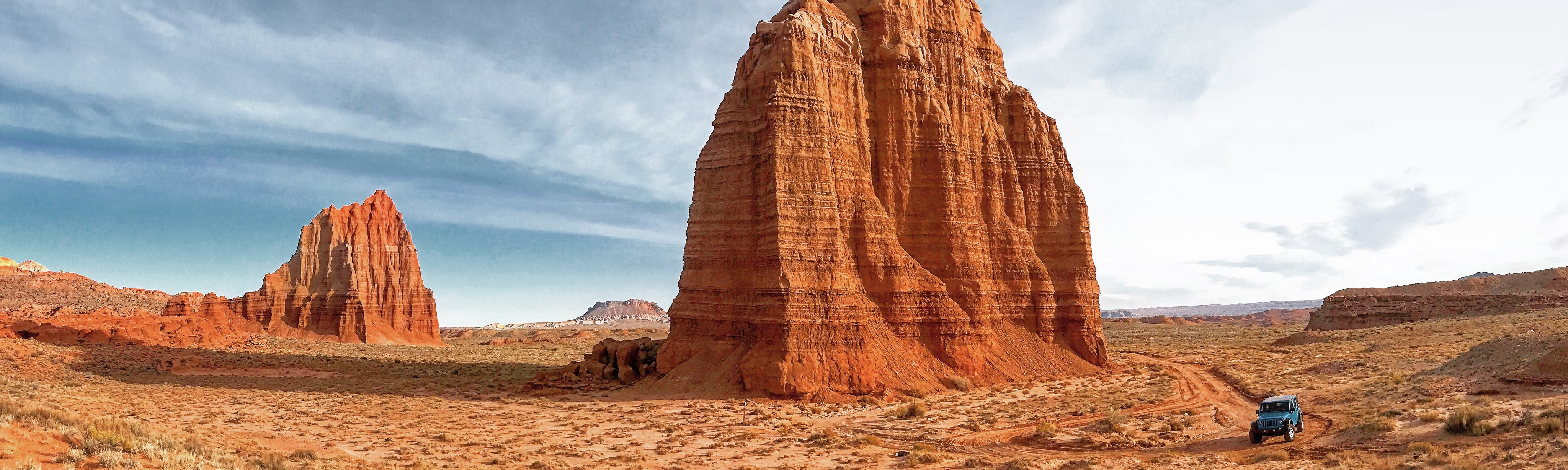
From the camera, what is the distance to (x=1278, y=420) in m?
21.5

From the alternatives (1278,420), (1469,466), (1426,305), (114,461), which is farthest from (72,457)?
(1426,305)

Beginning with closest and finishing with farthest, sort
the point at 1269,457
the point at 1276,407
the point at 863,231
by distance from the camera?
1. the point at 1269,457
2. the point at 1276,407
3. the point at 863,231

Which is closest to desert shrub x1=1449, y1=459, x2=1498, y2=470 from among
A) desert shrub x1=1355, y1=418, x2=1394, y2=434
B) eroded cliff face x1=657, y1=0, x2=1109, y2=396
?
desert shrub x1=1355, y1=418, x2=1394, y2=434

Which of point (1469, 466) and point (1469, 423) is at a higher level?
point (1469, 423)

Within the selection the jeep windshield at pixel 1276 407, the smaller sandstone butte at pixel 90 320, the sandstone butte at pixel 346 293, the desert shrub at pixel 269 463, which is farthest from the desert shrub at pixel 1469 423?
the sandstone butte at pixel 346 293

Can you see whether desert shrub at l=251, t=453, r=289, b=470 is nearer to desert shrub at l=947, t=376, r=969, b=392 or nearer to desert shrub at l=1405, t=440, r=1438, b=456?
desert shrub at l=1405, t=440, r=1438, b=456

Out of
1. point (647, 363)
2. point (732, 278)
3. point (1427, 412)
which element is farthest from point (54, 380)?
point (1427, 412)

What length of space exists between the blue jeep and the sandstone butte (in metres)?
81.2

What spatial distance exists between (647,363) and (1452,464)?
30.5 metres

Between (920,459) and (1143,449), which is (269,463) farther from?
(1143,449)

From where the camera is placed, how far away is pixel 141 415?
2592cm

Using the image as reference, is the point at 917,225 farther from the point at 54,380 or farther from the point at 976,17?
the point at 54,380

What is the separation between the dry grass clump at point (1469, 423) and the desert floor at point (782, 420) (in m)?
0.05

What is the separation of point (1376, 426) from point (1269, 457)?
4513 mm
